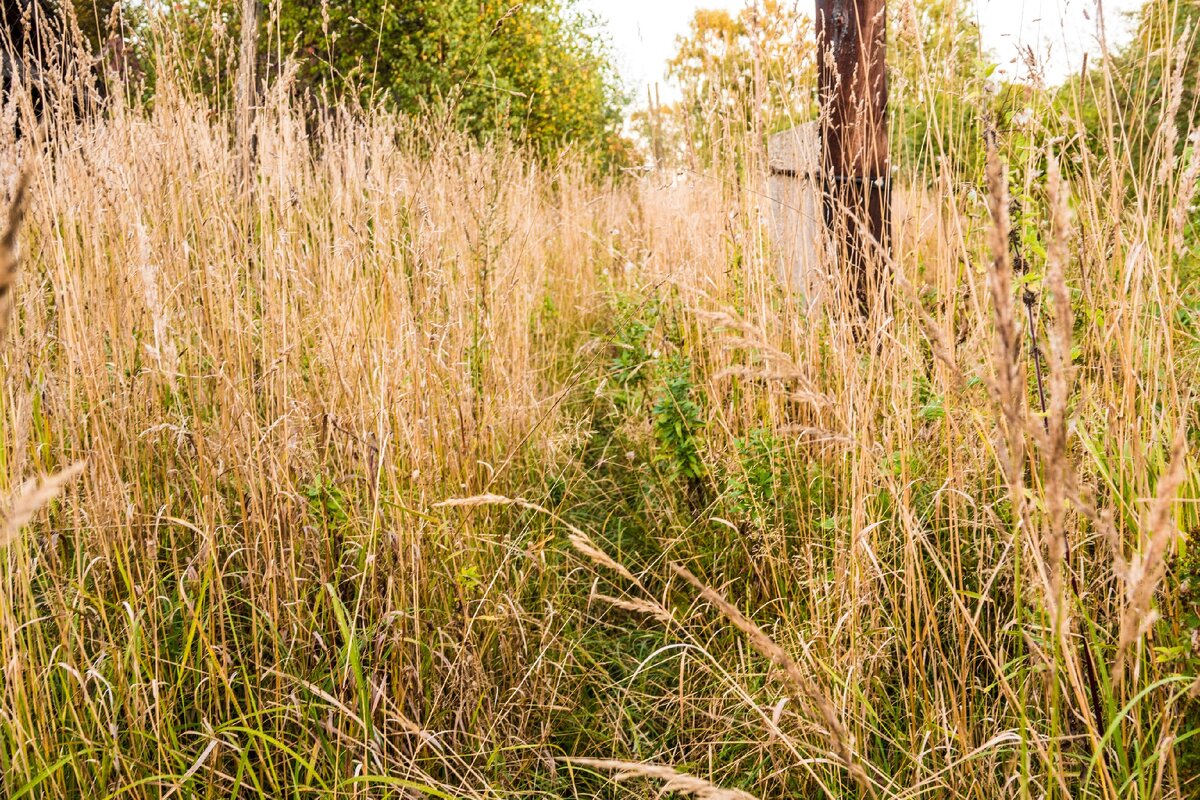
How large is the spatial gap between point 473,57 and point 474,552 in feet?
18.6

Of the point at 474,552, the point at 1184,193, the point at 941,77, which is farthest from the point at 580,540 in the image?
the point at 941,77

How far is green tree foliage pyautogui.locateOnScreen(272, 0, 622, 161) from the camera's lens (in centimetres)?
A: 707

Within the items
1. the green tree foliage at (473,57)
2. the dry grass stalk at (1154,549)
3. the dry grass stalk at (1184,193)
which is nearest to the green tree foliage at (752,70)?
the dry grass stalk at (1184,193)

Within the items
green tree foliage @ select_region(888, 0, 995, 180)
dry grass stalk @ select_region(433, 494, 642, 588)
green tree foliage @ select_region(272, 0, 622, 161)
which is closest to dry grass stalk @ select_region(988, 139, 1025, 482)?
dry grass stalk @ select_region(433, 494, 642, 588)

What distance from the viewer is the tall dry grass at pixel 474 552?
113 cm

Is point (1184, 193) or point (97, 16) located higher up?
point (97, 16)

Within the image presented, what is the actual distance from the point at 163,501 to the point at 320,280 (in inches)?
22.4

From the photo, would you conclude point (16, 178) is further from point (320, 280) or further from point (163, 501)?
point (163, 501)

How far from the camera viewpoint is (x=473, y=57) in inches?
247

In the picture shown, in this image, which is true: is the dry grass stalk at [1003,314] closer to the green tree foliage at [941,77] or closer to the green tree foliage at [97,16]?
the green tree foliage at [941,77]

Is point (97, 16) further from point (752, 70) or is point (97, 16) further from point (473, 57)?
point (473, 57)

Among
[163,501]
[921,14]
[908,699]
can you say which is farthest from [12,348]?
[921,14]

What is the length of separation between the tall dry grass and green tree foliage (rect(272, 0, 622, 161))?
4.05m

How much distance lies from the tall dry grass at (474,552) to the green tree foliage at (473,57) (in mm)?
4049
